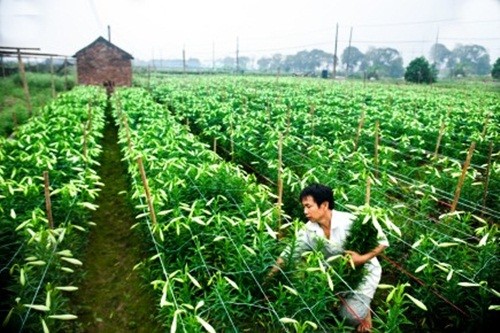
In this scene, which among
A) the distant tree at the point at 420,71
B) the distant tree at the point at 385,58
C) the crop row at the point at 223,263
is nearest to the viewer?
the crop row at the point at 223,263

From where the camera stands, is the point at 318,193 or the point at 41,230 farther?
the point at 41,230

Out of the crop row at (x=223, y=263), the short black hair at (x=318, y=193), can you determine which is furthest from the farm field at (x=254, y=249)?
the short black hair at (x=318, y=193)

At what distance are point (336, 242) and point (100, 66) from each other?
2937cm

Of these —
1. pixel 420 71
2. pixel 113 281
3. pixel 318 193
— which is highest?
pixel 420 71

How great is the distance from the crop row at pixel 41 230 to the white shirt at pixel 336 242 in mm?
1981

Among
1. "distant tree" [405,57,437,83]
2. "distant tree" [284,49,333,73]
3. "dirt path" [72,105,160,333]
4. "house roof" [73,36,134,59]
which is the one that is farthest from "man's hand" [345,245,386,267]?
"distant tree" [284,49,333,73]

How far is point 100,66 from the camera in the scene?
28359mm

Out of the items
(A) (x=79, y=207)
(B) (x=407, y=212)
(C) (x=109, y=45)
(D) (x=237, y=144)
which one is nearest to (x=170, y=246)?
(A) (x=79, y=207)

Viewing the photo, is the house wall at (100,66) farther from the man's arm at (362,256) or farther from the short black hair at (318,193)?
the man's arm at (362,256)

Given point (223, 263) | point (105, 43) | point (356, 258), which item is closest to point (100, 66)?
point (105, 43)

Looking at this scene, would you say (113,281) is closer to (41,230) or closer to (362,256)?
(41,230)

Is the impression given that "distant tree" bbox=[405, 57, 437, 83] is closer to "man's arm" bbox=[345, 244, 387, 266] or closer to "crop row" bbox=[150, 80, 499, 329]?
"crop row" bbox=[150, 80, 499, 329]

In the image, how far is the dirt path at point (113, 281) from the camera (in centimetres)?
370

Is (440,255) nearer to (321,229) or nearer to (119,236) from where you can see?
(321,229)
